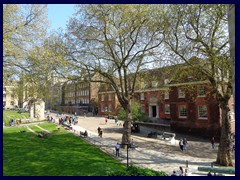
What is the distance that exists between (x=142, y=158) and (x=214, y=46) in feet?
32.2

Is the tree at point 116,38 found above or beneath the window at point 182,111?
above

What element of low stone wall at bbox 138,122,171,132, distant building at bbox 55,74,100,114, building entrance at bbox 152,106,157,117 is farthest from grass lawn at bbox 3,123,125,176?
distant building at bbox 55,74,100,114

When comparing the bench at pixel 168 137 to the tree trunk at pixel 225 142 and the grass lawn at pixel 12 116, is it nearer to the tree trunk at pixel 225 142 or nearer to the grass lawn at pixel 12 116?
the tree trunk at pixel 225 142

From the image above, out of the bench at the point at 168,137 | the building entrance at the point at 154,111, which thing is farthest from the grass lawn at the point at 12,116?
the building entrance at the point at 154,111

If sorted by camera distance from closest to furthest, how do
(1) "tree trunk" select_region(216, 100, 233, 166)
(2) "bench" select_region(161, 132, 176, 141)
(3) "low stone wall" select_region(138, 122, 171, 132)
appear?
(1) "tree trunk" select_region(216, 100, 233, 166)
(2) "bench" select_region(161, 132, 176, 141)
(3) "low stone wall" select_region(138, 122, 171, 132)

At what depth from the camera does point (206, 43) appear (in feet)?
50.5

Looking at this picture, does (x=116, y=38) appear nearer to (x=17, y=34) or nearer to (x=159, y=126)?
(x=17, y=34)

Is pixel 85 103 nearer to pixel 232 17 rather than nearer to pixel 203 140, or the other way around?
pixel 203 140

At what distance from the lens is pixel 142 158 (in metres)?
17.0

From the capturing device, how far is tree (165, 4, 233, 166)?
1464 cm

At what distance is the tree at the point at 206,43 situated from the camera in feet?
48.0

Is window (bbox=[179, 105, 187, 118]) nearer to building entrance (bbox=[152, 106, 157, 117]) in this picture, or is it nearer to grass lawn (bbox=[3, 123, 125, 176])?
building entrance (bbox=[152, 106, 157, 117])

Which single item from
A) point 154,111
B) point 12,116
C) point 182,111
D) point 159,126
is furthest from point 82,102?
point 182,111

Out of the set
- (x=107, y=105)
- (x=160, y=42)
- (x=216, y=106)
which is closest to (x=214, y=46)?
(x=160, y=42)
